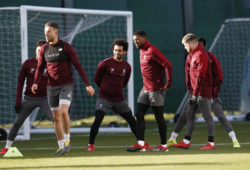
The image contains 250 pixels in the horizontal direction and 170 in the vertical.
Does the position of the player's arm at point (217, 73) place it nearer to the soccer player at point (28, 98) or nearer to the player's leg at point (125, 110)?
the player's leg at point (125, 110)

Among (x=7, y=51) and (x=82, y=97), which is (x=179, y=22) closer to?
(x=82, y=97)

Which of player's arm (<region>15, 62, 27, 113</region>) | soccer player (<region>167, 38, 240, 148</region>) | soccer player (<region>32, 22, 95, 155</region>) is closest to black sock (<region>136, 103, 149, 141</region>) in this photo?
soccer player (<region>167, 38, 240, 148</region>)

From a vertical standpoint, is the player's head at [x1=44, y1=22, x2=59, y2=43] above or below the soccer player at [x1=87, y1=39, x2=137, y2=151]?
above

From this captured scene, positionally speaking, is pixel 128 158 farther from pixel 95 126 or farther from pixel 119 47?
pixel 119 47

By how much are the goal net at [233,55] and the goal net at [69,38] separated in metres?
3.55

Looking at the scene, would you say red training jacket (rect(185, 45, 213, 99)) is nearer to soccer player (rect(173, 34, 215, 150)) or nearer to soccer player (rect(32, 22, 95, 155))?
soccer player (rect(173, 34, 215, 150))

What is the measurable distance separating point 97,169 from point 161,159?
1.24 m

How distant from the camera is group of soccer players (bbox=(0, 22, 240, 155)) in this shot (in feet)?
28.0

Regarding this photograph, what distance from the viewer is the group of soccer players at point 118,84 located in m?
8.55

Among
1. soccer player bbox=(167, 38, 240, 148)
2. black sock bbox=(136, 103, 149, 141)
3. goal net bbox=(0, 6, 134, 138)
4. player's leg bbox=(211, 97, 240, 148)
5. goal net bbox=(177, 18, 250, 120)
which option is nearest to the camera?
black sock bbox=(136, 103, 149, 141)

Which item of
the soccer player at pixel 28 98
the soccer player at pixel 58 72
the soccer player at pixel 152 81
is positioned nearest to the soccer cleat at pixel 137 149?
the soccer player at pixel 152 81

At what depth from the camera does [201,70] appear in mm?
8930

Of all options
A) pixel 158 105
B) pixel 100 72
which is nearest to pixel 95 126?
pixel 100 72

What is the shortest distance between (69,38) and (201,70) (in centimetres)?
683
